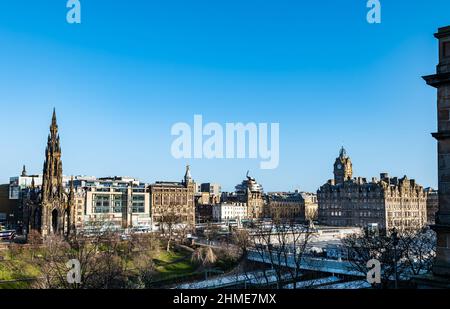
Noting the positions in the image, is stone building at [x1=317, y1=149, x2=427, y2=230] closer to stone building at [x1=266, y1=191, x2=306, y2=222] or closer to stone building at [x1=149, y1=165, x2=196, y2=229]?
stone building at [x1=266, y1=191, x2=306, y2=222]

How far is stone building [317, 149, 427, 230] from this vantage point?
60281mm

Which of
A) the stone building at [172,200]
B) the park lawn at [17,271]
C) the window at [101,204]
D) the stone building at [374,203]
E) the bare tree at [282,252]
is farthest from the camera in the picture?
the stone building at [172,200]

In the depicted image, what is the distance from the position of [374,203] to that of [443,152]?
5935 centimetres

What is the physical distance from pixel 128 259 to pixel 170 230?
32.2 ft

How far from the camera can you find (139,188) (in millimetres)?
65438

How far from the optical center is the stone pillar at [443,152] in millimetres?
4309

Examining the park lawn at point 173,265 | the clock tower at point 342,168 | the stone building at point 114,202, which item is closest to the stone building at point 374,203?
the clock tower at point 342,168

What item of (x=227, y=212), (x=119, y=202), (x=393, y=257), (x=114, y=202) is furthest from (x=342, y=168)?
(x=393, y=257)

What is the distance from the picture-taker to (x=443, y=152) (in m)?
4.37

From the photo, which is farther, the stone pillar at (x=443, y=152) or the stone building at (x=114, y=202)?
the stone building at (x=114, y=202)

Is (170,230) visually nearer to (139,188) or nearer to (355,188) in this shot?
(139,188)

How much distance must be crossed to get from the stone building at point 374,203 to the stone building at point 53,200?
35.5 meters

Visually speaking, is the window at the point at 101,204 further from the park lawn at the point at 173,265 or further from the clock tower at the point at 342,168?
the clock tower at the point at 342,168
